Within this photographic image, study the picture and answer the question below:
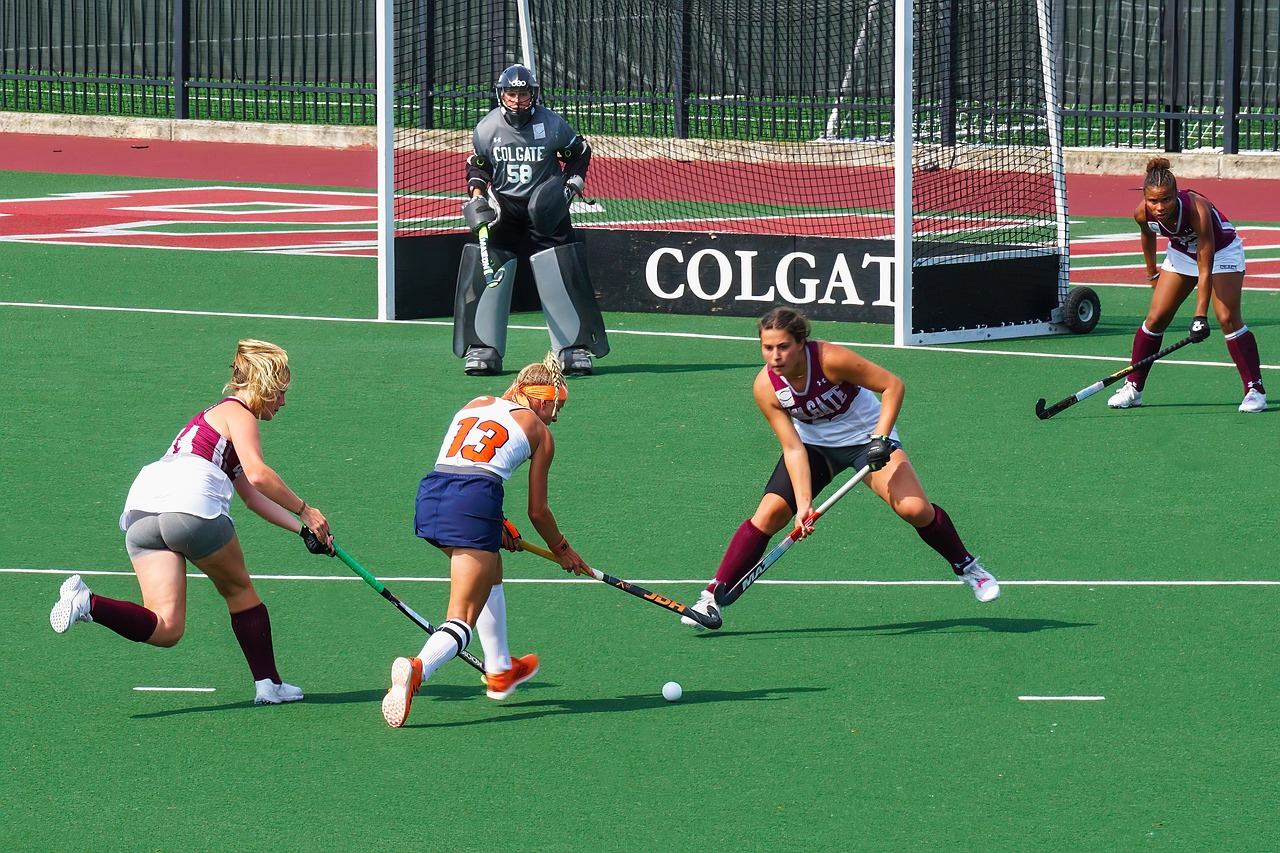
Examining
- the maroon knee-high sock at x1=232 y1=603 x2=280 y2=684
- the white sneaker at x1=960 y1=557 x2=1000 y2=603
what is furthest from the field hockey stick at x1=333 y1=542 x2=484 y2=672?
the white sneaker at x1=960 y1=557 x2=1000 y2=603

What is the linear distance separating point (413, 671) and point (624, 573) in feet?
7.37

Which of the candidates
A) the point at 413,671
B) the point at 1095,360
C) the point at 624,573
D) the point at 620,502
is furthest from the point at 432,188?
the point at 413,671

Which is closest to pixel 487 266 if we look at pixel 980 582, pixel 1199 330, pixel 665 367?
pixel 665 367

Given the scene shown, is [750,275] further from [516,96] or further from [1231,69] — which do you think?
[1231,69]

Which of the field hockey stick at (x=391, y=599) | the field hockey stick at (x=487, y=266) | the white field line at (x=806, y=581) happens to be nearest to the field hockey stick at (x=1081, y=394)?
the white field line at (x=806, y=581)

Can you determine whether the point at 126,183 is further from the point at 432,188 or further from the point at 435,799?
the point at 435,799

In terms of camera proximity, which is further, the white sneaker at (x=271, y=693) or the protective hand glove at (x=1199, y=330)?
the protective hand glove at (x=1199, y=330)

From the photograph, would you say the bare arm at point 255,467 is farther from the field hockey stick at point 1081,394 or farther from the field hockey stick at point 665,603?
the field hockey stick at point 1081,394

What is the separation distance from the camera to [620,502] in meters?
9.86

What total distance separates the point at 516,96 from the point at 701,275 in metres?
2.73

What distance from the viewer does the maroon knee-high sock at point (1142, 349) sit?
12117 millimetres

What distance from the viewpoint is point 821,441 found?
316 inches

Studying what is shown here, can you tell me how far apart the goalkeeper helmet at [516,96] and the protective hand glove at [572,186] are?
1.60 feet

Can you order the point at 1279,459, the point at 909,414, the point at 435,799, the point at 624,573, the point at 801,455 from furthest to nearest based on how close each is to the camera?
the point at 909,414
the point at 1279,459
the point at 624,573
the point at 801,455
the point at 435,799
